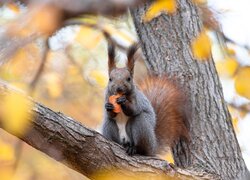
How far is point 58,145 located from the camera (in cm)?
296

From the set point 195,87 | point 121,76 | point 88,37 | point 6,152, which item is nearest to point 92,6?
point 121,76

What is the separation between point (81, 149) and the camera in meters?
3.04

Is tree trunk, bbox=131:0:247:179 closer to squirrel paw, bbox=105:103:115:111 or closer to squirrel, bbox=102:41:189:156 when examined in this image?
squirrel, bbox=102:41:189:156

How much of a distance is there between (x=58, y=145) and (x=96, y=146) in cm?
23

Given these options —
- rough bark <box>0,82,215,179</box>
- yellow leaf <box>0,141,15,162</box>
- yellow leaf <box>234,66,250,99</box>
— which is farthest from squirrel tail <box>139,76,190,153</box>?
yellow leaf <box>0,141,15,162</box>

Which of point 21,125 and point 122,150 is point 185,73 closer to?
point 122,150

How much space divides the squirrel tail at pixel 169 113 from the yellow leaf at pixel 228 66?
1.63ft

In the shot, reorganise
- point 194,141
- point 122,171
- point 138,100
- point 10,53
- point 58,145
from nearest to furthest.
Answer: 1. point 10,53
2. point 58,145
3. point 122,171
4. point 138,100
5. point 194,141

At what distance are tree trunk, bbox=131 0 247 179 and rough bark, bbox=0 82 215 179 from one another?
0.41m

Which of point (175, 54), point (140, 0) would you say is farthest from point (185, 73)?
point (140, 0)

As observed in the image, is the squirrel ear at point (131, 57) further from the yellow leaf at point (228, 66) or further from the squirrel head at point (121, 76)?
the yellow leaf at point (228, 66)

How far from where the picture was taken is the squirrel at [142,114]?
351 cm

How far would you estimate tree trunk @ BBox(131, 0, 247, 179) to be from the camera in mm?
3779

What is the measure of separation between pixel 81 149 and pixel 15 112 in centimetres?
90
